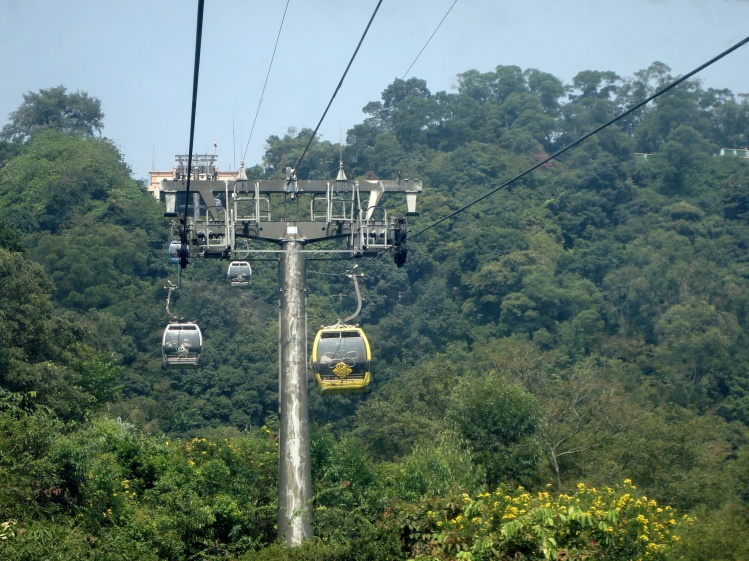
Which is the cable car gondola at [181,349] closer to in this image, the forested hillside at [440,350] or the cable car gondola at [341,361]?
the forested hillside at [440,350]

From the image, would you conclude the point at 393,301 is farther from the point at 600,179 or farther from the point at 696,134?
the point at 696,134

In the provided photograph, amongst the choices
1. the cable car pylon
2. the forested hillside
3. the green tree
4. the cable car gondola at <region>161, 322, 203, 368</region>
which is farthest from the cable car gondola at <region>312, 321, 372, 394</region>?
the green tree

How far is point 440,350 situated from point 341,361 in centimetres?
3924

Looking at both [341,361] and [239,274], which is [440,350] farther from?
[341,361]

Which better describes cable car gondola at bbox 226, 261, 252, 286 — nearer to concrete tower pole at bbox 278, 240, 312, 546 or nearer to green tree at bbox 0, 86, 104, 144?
concrete tower pole at bbox 278, 240, 312, 546

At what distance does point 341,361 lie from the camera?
18.6 meters

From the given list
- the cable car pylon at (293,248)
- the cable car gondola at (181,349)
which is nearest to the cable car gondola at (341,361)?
the cable car pylon at (293,248)

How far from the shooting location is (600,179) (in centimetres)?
7644

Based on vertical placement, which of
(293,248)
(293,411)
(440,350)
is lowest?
(293,411)

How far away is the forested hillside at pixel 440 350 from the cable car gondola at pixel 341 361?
160 centimetres

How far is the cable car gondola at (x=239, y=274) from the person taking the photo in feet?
110

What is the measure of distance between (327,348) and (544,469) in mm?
15136

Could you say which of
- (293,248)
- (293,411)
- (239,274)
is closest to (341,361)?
(293,411)

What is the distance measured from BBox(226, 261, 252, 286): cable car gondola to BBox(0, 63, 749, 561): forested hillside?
13.4 ft
